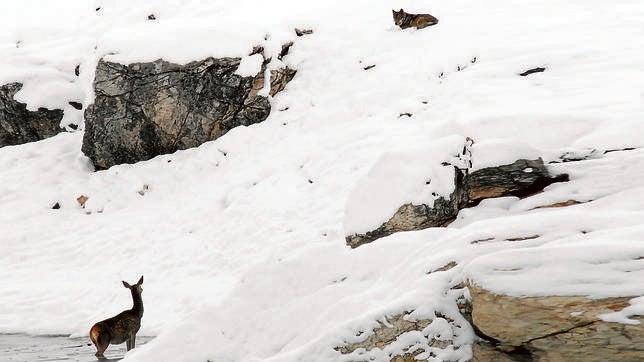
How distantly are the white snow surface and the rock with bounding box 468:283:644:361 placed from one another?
3.7 inches

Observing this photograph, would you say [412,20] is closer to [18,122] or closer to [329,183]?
[329,183]

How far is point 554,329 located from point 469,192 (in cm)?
376

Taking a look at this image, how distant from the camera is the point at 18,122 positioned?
2038cm

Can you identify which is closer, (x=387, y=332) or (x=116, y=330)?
(x=387, y=332)

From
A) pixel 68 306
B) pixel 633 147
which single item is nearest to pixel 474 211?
pixel 633 147

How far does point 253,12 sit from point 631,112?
46.3ft

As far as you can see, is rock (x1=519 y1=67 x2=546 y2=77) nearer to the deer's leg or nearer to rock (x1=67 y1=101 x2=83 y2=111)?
the deer's leg

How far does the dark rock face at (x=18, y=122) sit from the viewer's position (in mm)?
20375

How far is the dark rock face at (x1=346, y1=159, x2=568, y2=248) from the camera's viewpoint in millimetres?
7508

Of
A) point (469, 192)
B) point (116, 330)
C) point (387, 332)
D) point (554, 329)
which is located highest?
point (554, 329)

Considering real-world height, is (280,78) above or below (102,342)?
below

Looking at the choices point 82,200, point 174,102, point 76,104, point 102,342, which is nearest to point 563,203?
point 102,342

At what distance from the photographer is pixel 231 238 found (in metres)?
14.2

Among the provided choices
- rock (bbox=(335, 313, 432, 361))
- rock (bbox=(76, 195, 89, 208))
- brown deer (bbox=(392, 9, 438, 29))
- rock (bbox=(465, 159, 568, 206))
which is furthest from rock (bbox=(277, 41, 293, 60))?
rock (bbox=(335, 313, 432, 361))
